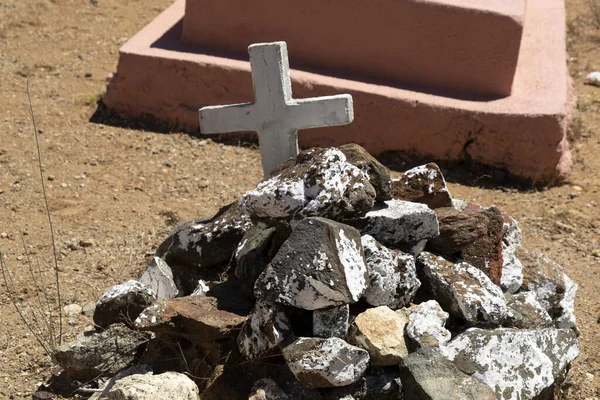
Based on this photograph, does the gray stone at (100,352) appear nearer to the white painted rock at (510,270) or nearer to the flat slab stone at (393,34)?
the white painted rock at (510,270)

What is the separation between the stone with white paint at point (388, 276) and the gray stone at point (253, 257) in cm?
42

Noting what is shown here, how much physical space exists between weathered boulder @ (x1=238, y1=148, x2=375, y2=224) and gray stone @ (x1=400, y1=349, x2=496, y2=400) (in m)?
0.65

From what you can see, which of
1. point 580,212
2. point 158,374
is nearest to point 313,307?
point 158,374

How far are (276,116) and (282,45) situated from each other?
1.09ft

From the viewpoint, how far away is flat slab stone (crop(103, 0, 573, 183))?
18.5 feet

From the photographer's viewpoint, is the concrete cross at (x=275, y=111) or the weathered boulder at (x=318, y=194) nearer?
the weathered boulder at (x=318, y=194)

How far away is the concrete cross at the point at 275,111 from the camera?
3764 millimetres

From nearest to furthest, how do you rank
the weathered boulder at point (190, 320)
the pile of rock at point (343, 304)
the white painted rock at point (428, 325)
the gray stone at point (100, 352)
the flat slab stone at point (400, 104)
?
the pile of rock at point (343, 304) < the white painted rock at point (428, 325) < the weathered boulder at point (190, 320) < the gray stone at point (100, 352) < the flat slab stone at point (400, 104)

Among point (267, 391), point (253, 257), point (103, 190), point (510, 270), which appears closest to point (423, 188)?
point (510, 270)

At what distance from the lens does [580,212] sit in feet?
17.9

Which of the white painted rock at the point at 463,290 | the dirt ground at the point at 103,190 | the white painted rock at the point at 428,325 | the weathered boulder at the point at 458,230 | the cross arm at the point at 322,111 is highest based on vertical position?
the cross arm at the point at 322,111

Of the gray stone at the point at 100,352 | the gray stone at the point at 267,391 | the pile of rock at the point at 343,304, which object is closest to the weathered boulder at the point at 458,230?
the pile of rock at the point at 343,304

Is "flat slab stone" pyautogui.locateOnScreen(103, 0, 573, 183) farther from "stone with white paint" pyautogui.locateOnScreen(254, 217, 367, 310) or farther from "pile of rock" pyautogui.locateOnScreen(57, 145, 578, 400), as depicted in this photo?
"stone with white paint" pyautogui.locateOnScreen(254, 217, 367, 310)

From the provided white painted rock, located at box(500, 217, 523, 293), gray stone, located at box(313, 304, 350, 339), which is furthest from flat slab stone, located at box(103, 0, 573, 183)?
gray stone, located at box(313, 304, 350, 339)
